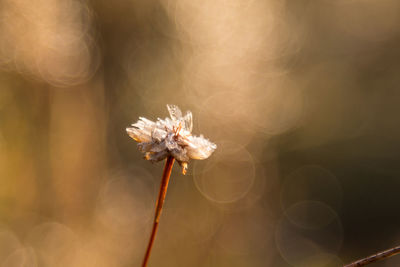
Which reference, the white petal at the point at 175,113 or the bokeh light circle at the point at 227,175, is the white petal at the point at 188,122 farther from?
the bokeh light circle at the point at 227,175

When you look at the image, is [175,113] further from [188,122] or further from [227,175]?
[227,175]

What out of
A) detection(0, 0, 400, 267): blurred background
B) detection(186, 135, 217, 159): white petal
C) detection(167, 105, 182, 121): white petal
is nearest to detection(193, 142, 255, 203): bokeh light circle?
detection(0, 0, 400, 267): blurred background

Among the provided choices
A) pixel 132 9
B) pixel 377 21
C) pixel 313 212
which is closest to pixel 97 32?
pixel 132 9

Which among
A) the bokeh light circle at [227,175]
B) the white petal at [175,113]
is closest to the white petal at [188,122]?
the white petal at [175,113]

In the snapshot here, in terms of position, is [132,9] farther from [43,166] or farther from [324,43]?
[324,43]

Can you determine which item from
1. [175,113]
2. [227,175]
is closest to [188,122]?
[175,113]

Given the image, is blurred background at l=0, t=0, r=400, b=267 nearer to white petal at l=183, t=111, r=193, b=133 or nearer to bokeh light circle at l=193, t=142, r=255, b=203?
bokeh light circle at l=193, t=142, r=255, b=203
